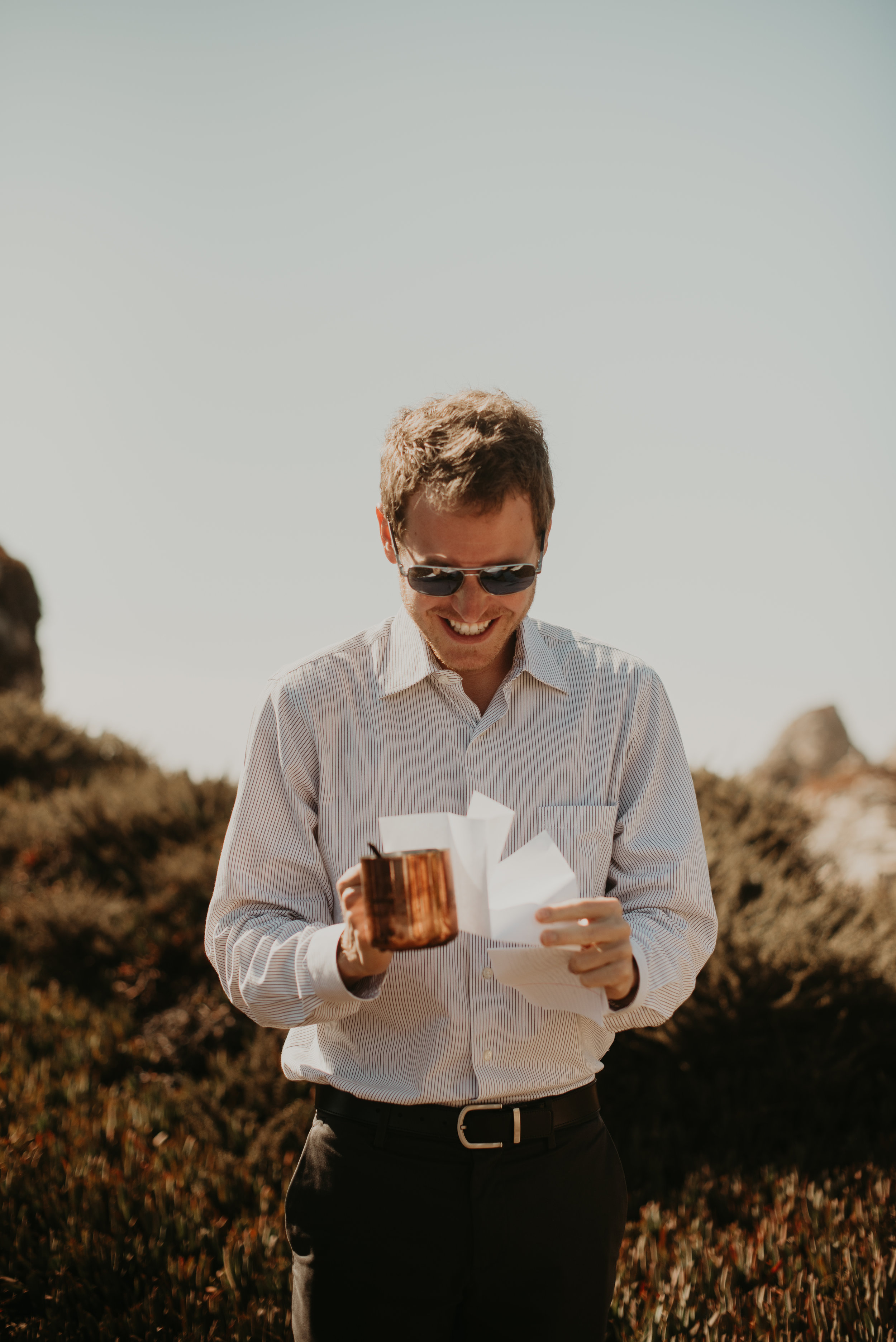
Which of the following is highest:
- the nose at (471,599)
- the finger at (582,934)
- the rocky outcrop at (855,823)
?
the nose at (471,599)

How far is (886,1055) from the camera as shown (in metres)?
4.50

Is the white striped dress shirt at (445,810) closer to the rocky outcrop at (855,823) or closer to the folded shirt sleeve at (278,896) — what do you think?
the folded shirt sleeve at (278,896)

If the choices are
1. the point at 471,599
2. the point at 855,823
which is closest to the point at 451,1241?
the point at 471,599

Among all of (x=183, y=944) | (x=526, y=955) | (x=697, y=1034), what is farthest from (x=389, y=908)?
(x=183, y=944)

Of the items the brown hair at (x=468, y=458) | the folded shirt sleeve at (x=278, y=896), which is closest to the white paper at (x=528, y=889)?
the folded shirt sleeve at (x=278, y=896)

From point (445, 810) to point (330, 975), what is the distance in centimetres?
46

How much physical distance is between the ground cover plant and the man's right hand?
2.04 metres

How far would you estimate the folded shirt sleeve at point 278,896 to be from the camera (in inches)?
71.0

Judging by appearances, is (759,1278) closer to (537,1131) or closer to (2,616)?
(537,1131)

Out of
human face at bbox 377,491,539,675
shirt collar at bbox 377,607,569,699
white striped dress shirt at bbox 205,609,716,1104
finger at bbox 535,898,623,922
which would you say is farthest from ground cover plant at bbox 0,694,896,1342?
human face at bbox 377,491,539,675

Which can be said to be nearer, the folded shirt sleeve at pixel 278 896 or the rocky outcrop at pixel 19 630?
the folded shirt sleeve at pixel 278 896

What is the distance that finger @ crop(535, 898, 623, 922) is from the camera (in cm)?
160

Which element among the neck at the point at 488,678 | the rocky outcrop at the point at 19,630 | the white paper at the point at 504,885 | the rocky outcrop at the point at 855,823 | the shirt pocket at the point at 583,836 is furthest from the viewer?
the rocky outcrop at the point at 19,630

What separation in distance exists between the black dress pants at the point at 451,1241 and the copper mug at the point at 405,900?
0.62 meters
